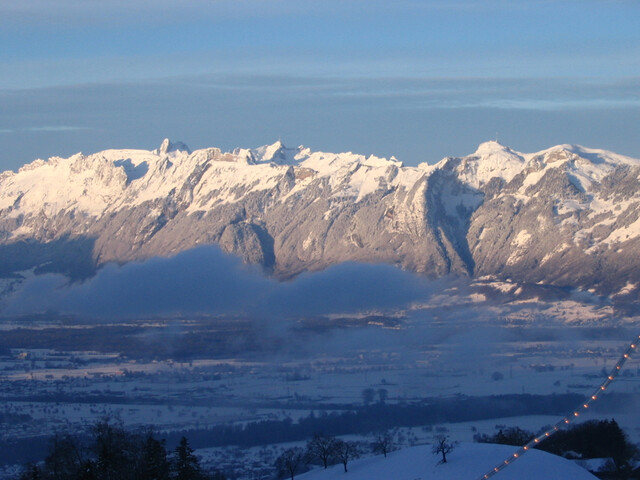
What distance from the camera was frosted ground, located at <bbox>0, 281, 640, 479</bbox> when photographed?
12800 cm

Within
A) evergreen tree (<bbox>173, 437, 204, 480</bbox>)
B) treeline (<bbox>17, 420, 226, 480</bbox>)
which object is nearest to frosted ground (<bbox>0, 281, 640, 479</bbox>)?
treeline (<bbox>17, 420, 226, 480</bbox>)

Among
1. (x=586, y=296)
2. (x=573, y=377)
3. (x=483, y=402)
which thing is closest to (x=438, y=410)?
(x=483, y=402)

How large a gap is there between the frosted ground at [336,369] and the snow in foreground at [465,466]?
28216 mm

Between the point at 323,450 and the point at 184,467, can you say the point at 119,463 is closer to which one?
the point at 184,467

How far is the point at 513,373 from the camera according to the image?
5782 inches

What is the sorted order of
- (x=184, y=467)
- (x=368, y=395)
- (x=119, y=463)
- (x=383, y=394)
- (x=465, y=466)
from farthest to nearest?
(x=383, y=394)
(x=368, y=395)
(x=119, y=463)
(x=184, y=467)
(x=465, y=466)

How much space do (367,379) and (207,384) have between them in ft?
58.5

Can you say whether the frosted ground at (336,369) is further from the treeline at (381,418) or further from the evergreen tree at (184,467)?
the evergreen tree at (184,467)

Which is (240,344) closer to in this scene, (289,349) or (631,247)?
(289,349)

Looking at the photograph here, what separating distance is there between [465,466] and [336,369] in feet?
303

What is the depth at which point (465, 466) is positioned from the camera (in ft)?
224

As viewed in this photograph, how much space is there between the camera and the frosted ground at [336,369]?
128000mm

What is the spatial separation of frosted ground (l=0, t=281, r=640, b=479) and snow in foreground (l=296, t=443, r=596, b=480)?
92.6 feet

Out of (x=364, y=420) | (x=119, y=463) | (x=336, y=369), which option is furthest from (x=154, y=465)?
(x=336, y=369)
